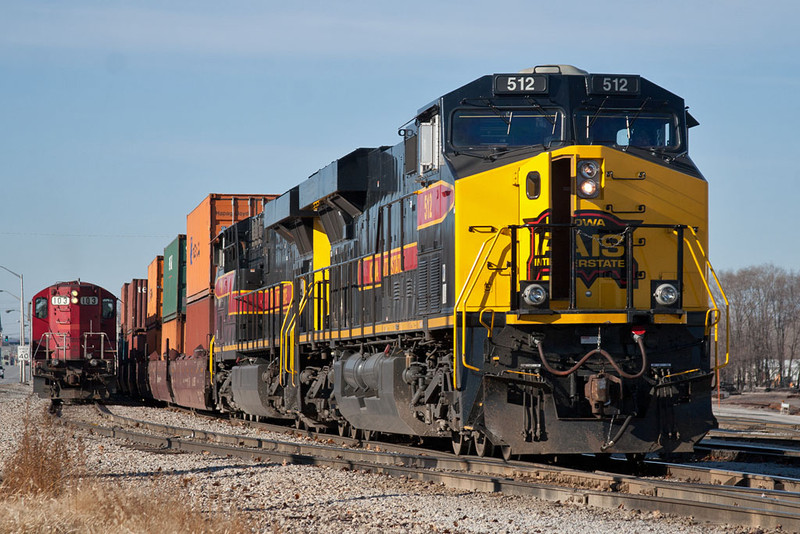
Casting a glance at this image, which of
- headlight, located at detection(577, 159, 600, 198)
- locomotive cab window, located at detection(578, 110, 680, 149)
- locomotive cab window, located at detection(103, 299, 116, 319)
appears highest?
locomotive cab window, located at detection(578, 110, 680, 149)

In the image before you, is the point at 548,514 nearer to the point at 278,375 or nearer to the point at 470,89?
the point at 470,89

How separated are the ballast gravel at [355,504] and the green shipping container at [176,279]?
51.5 feet

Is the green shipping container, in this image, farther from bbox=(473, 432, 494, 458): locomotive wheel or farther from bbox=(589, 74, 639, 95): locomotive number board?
bbox=(589, 74, 639, 95): locomotive number board

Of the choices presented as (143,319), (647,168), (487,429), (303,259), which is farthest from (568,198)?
(143,319)

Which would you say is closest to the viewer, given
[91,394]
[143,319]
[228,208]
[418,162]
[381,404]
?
[418,162]

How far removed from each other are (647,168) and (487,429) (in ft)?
10.1

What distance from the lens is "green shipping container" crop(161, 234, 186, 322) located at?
2755 centimetres

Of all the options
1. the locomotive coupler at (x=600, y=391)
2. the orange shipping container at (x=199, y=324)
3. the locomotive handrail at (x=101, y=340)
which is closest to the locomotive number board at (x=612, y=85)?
the locomotive coupler at (x=600, y=391)

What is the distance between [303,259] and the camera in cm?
1722

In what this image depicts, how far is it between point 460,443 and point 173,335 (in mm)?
18008

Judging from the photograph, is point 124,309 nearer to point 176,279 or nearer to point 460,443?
point 176,279

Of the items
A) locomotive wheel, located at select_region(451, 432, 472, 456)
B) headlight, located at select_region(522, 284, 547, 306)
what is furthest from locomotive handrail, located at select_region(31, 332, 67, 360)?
headlight, located at select_region(522, 284, 547, 306)

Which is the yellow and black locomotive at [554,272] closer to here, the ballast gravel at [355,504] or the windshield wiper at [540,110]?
the windshield wiper at [540,110]

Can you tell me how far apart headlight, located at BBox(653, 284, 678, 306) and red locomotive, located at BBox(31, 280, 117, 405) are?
76.0 feet
